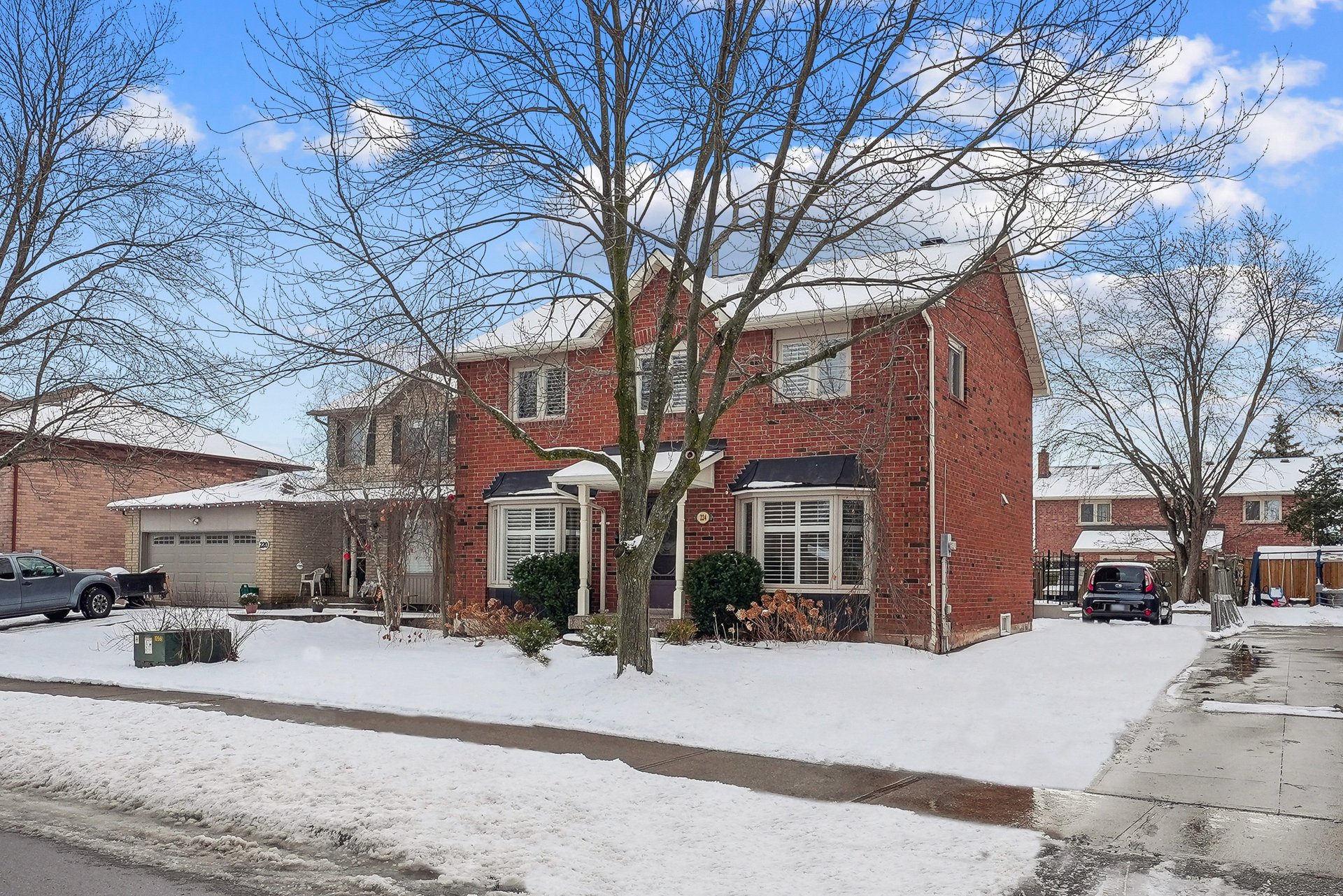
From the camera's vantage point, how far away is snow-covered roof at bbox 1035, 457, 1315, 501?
5491 cm

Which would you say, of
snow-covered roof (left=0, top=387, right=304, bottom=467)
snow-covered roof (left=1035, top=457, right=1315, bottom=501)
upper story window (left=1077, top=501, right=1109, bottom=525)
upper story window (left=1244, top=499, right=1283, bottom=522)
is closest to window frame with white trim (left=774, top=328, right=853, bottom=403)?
snow-covered roof (left=0, top=387, right=304, bottom=467)

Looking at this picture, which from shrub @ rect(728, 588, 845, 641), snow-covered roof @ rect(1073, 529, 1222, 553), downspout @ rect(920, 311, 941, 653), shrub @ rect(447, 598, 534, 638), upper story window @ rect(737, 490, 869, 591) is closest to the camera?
shrub @ rect(728, 588, 845, 641)

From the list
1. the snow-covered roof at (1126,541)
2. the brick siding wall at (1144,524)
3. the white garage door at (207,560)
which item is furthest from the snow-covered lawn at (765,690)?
the brick siding wall at (1144,524)

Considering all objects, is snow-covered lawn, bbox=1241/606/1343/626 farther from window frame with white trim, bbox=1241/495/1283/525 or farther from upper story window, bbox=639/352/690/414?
upper story window, bbox=639/352/690/414

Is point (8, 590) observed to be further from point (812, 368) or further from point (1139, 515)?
point (1139, 515)

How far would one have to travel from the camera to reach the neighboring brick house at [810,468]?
17844 mm

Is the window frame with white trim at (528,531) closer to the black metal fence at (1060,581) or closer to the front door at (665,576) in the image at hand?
the front door at (665,576)

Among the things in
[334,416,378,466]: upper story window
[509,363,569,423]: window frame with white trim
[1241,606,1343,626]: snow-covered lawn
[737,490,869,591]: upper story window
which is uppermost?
[509,363,569,423]: window frame with white trim

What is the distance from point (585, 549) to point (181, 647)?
6576 millimetres

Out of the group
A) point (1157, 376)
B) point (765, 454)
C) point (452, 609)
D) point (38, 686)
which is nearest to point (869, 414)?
point (765, 454)

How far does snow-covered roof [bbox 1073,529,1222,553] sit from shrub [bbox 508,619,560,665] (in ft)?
139

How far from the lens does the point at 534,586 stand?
777 inches

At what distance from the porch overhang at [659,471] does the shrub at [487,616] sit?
244 centimetres

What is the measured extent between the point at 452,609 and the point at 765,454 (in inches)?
252
